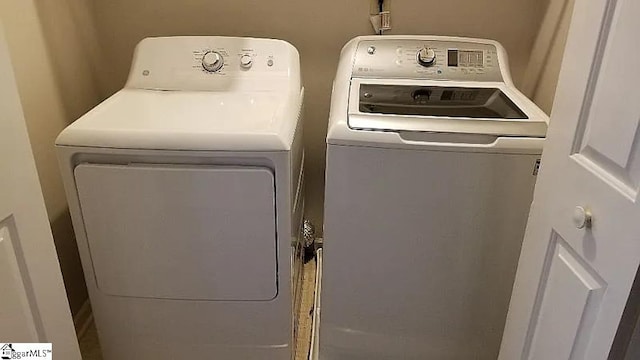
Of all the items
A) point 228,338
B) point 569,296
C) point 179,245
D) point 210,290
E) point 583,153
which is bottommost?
point 228,338

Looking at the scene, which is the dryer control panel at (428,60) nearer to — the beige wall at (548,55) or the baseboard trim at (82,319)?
the beige wall at (548,55)

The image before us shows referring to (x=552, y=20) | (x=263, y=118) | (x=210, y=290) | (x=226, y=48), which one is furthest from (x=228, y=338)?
(x=552, y=20)

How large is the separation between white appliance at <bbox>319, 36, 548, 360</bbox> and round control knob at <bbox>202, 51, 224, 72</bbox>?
0.42 meters

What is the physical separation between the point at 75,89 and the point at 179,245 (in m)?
0.86

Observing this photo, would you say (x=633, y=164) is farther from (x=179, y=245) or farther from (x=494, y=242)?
(x=179, y=245)

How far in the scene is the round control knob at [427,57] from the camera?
1721 millimetres

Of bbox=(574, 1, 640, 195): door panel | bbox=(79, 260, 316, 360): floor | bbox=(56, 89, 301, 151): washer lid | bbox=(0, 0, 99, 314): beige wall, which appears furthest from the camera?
bbox=(79, 260, 316, 360): floor

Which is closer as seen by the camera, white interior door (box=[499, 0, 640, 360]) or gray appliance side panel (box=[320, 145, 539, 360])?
white interior door (box=[499, 0, 640, 360])

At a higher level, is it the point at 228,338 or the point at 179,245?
the point at 179,245

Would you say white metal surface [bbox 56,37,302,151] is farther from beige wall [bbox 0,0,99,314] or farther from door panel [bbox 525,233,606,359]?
door panel [bbox 525,233,606,359]

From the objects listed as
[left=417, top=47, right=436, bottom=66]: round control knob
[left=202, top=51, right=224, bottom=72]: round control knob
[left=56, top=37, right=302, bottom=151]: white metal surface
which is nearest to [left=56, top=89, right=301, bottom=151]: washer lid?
[left=56, top=37, right=302, bottom=151]: white metal surface

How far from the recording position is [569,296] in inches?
38.9

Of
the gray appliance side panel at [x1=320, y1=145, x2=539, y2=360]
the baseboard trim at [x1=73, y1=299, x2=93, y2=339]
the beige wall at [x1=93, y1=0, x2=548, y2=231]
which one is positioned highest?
the beige wall at [x1=93, y1=0, x2=548, y2=231]

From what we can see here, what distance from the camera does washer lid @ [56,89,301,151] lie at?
50.9 inches
